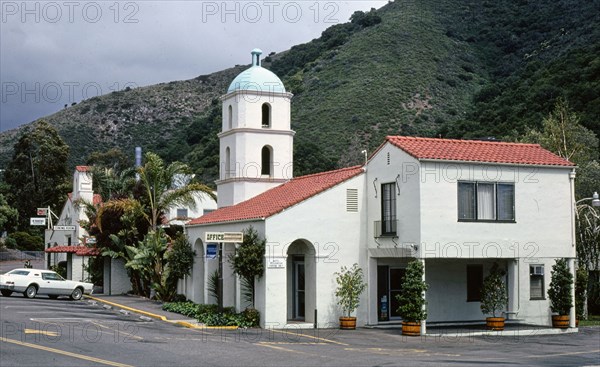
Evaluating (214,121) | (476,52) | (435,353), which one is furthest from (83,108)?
(435,353)

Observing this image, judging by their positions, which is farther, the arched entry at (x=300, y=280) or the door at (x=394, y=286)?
the door at (x=394, y=286)

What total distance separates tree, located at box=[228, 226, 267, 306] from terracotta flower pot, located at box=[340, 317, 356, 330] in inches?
127

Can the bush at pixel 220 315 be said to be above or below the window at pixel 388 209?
below

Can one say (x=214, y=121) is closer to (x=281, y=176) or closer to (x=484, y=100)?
(x=484, y=100)

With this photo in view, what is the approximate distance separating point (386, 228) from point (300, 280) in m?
3.97

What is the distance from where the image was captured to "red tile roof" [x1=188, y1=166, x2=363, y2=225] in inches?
1147

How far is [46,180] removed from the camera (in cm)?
8119

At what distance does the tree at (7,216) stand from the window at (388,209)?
5249 centimetres

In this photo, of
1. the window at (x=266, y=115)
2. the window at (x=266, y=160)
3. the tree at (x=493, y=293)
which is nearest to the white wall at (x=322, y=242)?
the tree at (x=493, y=293)

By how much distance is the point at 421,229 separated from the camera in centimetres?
2716

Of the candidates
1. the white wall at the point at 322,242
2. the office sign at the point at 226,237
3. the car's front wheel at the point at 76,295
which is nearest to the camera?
the office sign at the point at 226,237

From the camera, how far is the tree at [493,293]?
2859 centimetres

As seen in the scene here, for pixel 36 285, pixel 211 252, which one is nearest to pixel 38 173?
pixel 36 285

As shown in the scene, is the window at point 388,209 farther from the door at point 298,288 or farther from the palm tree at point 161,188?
the palm tree at point 161,188
